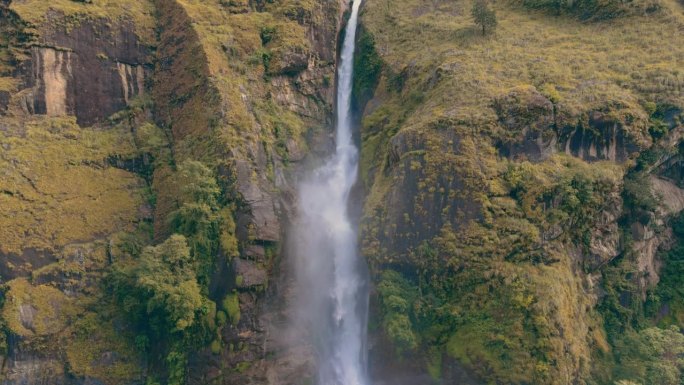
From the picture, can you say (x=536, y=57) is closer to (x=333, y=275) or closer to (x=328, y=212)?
(x=328, y=212)

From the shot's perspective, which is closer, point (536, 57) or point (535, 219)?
point (535, 219)

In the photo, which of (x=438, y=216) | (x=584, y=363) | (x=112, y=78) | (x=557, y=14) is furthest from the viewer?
(x=557, y=14)

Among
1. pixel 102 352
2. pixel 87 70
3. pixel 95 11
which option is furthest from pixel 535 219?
pixel 95 11

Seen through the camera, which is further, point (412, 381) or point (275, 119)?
point (275, 119)

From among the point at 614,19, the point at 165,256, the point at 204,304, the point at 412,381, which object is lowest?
the point at 412,381

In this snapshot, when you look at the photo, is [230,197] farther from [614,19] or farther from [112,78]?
[614,19]

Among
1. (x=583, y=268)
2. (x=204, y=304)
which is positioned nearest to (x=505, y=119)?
(x=583, y=268)

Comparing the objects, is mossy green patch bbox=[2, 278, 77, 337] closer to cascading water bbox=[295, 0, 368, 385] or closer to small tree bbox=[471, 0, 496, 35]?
cascading water bbox=[295, 0, 368, 385]
